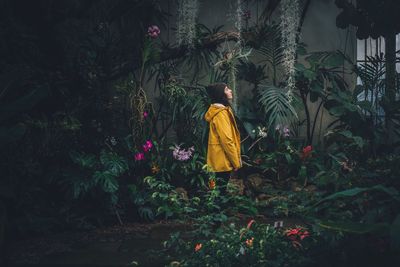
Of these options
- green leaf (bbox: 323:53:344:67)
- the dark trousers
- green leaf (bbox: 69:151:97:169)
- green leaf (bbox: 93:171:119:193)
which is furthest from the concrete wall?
green leaf (bbox: 93:171:119:193)

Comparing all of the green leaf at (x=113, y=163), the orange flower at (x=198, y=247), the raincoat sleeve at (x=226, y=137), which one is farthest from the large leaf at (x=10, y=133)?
the raincoat sleeve at (x=226, y=137)

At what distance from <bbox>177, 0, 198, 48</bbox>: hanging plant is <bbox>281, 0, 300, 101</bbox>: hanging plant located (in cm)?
117

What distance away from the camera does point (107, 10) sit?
7770 mm

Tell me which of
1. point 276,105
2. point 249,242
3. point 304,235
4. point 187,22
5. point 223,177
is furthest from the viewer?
point 187,22

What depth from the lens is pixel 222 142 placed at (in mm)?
6547

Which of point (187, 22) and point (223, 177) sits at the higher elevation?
point (187, 22)

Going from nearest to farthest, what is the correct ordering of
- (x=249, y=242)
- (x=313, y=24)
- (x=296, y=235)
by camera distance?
(x=296, y=235), (x=249, y=242), (x=313, y=24)

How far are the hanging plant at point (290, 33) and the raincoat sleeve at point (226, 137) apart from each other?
1676mm

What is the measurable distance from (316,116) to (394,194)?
5.43 m

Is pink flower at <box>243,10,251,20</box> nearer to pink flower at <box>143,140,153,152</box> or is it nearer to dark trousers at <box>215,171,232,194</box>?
pink flower at <box>143,140,153,152</box>

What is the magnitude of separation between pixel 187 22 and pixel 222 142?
7.63 feet

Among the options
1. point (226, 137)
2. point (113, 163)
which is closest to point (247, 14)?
point (226, 137)

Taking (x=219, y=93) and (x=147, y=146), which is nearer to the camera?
(x=219, y=93)

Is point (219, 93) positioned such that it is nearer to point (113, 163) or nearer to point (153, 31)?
point (113, 163)
